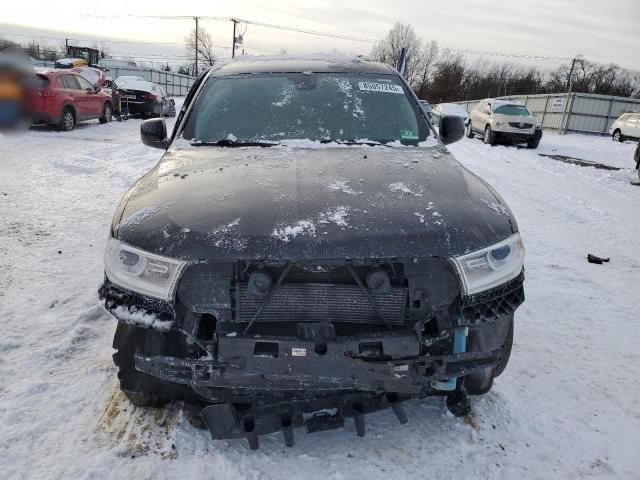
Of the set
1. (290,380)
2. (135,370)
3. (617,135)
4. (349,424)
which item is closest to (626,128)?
(617,135)

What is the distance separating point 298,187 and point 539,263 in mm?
3474

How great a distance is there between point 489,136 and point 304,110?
15.7m

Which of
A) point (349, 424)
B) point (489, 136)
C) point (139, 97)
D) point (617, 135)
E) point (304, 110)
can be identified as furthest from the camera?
point (617, 135)

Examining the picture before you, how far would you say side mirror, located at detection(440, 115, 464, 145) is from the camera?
3742 mm

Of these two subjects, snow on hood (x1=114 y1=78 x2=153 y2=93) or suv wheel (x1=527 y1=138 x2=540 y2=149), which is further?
snow on hood (x1=114 y1=78 x2=153 y2=93)

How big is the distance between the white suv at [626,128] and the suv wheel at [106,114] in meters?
22.0

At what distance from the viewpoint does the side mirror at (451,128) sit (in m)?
3.74

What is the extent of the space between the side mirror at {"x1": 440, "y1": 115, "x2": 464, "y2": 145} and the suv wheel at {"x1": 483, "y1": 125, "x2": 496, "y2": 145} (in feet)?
48.0

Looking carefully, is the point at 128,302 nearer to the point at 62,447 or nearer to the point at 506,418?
the point at 62,447

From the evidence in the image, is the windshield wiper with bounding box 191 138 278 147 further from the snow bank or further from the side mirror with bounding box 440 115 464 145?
the side mirror with bounding box 440 115 464 145

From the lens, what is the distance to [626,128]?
75.0 ft

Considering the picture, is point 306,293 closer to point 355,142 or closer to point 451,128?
point 355,142

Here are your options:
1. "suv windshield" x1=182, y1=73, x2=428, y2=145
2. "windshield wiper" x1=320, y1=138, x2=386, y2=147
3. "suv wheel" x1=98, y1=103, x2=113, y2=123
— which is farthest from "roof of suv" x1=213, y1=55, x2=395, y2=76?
"suv wheel" x1=98, y1=103, x2=113, y2=123

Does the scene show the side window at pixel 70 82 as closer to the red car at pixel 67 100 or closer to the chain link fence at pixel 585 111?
the red car at pixel 67 100
